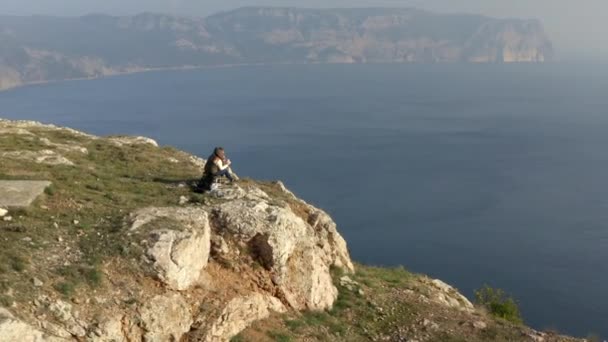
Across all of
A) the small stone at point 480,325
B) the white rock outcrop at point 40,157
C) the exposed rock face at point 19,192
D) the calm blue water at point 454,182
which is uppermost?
the exposed rock face at point 19,192

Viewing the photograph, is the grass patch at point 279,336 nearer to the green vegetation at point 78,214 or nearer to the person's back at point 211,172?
the green vegetation at point 78,214

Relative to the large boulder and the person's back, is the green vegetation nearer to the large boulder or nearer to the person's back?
the person's back

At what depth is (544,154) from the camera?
5349 inches

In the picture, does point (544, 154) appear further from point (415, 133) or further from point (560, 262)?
point (560, 262)

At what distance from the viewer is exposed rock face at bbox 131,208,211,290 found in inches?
479

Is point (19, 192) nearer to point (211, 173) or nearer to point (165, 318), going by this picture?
point (211, 173)

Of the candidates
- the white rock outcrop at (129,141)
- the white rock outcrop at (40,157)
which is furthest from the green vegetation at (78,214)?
the white rock outcrop at (129,141)

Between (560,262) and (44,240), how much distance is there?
255 ft

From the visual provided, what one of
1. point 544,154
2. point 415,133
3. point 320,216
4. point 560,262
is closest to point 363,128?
point 415,133

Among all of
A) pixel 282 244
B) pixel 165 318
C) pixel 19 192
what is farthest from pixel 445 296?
pixel 19 192

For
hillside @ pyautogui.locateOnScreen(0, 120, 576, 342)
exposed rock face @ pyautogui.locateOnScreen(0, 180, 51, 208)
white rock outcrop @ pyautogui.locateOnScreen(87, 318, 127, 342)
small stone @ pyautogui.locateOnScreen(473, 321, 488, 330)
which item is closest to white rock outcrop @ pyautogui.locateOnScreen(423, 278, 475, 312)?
hillside @ pyautogui.locateOnScreen(0, 120, 576, 342)

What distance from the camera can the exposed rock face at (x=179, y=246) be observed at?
12164 millimetres

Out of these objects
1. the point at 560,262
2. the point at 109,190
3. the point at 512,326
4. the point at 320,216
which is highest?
the point at 109,190

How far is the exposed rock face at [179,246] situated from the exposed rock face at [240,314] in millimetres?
1152
